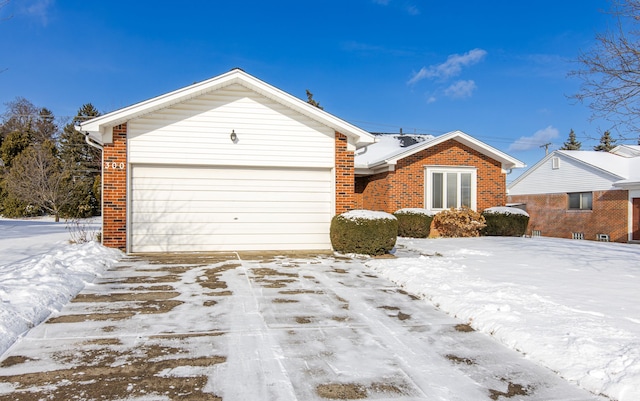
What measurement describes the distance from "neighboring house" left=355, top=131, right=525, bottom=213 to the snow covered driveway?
365 inches

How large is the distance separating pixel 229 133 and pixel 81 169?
23.4 metres

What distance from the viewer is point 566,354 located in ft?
12.2

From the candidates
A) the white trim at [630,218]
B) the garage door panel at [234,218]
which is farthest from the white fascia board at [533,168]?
the garage door panel at [234,218]

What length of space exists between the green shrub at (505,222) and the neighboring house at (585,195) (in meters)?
9.09

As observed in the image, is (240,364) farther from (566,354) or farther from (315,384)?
(566,354)

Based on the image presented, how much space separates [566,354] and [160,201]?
8.77 metres

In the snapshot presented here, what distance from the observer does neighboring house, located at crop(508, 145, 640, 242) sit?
20781 mm

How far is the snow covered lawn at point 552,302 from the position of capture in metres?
3.54

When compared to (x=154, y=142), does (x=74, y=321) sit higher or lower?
lower

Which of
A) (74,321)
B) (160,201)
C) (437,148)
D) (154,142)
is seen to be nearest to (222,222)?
(160,201)

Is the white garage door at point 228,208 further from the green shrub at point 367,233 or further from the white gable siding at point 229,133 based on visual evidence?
the green shrub at point 367,233

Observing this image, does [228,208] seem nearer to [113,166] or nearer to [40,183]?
[113,166]

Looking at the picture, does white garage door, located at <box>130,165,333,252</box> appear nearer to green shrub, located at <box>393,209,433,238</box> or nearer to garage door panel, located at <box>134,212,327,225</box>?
garage door panel, located at <box>134,212,327,225</box>

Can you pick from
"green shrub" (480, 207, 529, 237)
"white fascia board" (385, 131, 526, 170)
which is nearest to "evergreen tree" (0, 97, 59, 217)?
"white fascia board" (385, 131, 526, 170)
